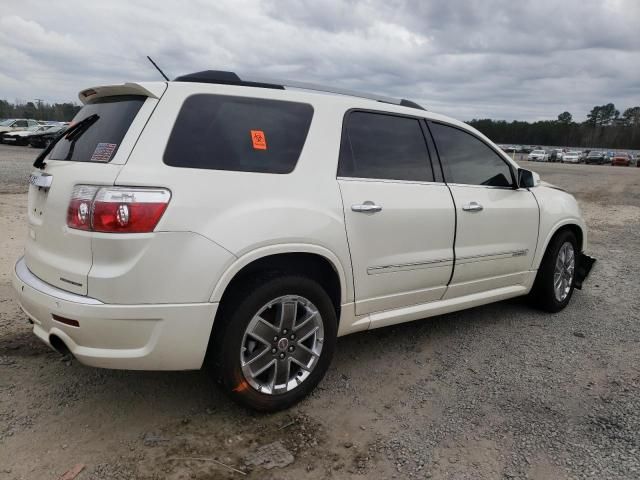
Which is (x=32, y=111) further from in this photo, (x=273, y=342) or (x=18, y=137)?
(x=273, y=342)

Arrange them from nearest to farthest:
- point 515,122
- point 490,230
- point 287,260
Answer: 1. point 287,260
2. point 490,230
3. point 515,122

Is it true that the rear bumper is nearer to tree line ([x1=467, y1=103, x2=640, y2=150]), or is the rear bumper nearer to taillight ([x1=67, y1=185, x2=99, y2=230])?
taillight ([x1=67, y1=185, x2=99, y2=230])

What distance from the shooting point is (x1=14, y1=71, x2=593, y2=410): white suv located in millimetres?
2463

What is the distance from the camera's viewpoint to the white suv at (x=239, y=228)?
246 centimetres

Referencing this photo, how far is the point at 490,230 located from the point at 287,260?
1868 millimetres

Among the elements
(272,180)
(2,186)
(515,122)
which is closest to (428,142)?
(272,180)

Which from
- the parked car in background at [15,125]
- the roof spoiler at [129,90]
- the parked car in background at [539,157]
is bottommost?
the parked car in background at [539,157]

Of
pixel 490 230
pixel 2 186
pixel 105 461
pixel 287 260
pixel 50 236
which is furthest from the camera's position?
pixel 2 186

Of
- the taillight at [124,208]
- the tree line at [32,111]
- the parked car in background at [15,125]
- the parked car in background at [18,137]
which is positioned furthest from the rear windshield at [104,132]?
the tree line at [32,111]

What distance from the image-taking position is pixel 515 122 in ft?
419

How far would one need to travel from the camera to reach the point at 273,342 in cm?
289

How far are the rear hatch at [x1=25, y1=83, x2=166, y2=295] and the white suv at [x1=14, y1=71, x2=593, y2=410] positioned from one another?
11mm

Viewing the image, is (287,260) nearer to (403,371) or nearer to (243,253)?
(243,253)

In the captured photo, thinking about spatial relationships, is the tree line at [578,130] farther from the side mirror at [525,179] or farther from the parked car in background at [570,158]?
the side mirror at [525,179]
